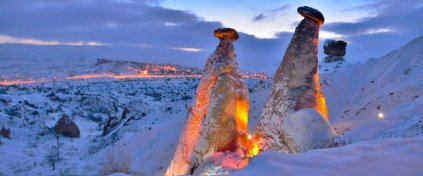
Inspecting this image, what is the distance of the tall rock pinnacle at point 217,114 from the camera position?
8.78 meters

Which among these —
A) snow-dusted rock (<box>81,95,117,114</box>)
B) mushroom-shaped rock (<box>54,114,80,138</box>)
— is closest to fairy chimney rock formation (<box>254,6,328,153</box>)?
mushroom-shaped rock (<box>54,114,80,138</box>)

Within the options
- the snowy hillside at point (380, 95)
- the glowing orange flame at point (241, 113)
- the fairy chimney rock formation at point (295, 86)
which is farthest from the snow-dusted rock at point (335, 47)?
the glowing orange flame at point (241, 113)

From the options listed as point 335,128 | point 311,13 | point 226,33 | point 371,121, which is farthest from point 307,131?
point 335,128

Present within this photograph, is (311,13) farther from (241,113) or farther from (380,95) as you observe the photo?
(380,95)

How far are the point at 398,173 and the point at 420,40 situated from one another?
15.2m

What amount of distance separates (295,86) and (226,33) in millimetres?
2228

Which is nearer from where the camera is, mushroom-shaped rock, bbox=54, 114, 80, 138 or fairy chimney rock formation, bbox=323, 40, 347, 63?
mushroom-shaped rock, bbox=54, 114, 80, 138

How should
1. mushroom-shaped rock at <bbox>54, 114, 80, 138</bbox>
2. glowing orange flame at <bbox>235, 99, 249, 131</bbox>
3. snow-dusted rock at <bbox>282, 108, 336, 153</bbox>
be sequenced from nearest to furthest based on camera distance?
snow-dusted rock at <bbox>282, 108, 336, 153</bbox>, glowing orange flame at <bbox>235, 99, 249, 131</bbox>, mushroom-shaped rock at <bbox>54, 114, 80, 138</bbox>

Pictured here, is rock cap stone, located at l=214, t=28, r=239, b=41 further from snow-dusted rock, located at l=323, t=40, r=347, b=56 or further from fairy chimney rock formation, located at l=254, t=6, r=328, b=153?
snow-dusted rock, located at l=323, t=40, r=347, b=56

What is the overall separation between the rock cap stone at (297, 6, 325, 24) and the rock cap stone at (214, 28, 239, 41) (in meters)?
1.69

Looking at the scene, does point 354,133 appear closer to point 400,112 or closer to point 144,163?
point 400,112

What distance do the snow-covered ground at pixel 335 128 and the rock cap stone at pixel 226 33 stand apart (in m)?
3.55

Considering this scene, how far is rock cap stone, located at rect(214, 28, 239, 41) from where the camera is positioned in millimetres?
9623

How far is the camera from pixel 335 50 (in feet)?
77.3
